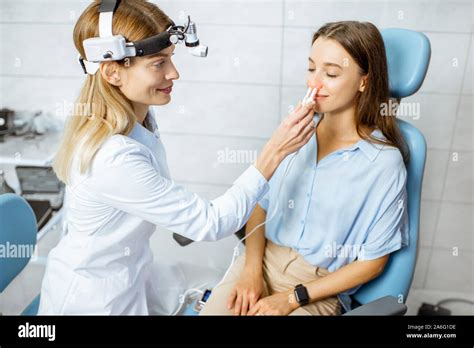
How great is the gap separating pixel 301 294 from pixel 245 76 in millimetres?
709

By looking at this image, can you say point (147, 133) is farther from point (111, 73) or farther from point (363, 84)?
point (363, 84)

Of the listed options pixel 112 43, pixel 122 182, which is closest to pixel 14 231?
pixel 122 182

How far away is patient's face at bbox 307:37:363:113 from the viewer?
1.13 m

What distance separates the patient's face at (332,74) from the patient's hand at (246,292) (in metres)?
0.48

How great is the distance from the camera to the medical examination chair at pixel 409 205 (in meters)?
1.14

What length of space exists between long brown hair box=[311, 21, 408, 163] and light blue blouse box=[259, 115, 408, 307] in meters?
0.03

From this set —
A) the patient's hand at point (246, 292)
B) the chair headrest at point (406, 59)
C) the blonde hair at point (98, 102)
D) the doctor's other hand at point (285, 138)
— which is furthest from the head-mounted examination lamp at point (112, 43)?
the patient's hand at point (246, 292)

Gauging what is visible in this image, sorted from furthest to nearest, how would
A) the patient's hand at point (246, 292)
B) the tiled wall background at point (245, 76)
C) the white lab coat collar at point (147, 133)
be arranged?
the tiled wall background at point (245, 76) < the patient's hand at point (246, 292) < the white lab coat collar at point (147, 133)

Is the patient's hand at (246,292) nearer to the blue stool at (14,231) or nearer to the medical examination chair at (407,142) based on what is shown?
the medical examination chair at (407,142)

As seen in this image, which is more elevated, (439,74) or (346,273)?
(439,74)
